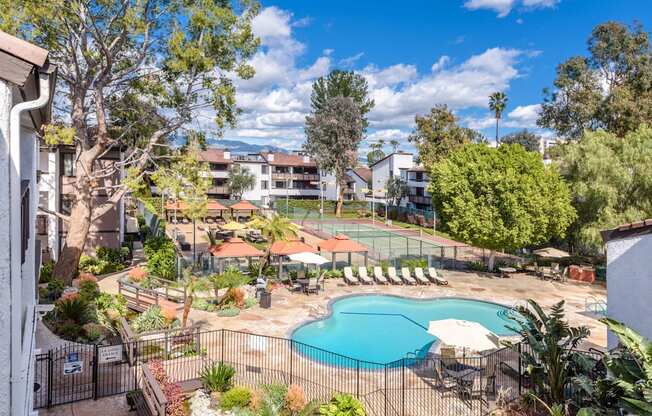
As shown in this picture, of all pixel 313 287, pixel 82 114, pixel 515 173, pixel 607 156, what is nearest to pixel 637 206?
pixel 607 156

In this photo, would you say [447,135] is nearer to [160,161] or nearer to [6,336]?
[160,161]

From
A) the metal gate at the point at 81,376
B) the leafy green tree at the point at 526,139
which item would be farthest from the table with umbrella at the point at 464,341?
the leafy green tree at the point at 526,139

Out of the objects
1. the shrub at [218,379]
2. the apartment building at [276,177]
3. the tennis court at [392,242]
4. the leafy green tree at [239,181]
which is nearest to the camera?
the shrub at [218,379]

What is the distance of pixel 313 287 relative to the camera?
25.3m

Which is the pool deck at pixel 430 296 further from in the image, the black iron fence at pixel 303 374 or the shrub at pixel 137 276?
the black iron fence at pixel 303 374

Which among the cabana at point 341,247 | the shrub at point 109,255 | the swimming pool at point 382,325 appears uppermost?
the cabana at point 341,247

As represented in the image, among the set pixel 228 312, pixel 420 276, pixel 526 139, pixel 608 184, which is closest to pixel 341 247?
pixel 420 276

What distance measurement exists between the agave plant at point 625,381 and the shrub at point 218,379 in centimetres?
883

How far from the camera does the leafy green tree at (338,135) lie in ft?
218

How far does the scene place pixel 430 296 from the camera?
25375mm

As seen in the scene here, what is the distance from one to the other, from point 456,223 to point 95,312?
21.4 meters

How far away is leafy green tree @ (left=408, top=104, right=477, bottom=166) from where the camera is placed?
2376 inches

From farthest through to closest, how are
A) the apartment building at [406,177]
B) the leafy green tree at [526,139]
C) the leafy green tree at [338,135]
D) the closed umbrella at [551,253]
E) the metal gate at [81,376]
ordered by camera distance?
the leafy green tree at [526,139] → the apartment building at [406,177] → the leafy green tree at [338,135] → the closed umbrella at [551,253] → the metal gate at [81,376]

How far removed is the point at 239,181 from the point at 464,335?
60688 mm
